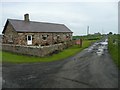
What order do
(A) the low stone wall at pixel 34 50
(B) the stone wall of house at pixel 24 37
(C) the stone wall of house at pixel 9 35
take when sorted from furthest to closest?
(C) the stone wall of house at pixel 9 35, (B) the stone wall of house at pixel 24 37, (A) the low stone wall at pixel 34 50

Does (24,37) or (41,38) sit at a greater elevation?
(24,37)

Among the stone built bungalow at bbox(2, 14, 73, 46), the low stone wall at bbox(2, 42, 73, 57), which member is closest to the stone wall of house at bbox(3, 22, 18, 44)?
the stone built bungalow at bbox(2, 14, 73, 46)

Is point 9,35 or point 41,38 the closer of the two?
point 9,35

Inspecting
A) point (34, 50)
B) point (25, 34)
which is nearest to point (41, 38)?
point (25, 34)

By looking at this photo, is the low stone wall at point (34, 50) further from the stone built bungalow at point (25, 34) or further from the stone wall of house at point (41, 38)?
the stone built bungalow at point (25, 34)

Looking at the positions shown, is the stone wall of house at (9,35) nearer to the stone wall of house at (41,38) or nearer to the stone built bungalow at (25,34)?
the stone built bungalow at (25,34)

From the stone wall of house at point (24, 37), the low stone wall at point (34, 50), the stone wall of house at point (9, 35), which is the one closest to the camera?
the low stone wall at point (34, 50)

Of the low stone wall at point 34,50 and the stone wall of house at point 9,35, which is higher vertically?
the stone wall of house at point 9,35

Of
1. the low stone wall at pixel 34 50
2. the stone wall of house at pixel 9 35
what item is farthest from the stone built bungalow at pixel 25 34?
the low stone wall at pixel 34 50

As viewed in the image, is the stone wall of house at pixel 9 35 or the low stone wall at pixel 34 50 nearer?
the low stone wall at pixel 34 50

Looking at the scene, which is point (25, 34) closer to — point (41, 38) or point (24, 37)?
point (24, 37)

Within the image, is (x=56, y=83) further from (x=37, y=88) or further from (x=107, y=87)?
(x=107, y=87)

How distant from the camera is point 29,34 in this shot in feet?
108

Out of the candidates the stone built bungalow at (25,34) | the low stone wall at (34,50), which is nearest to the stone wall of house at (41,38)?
the stone built bungalow at (25,34)
